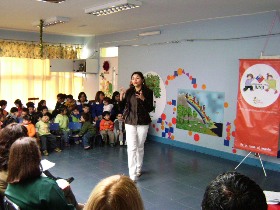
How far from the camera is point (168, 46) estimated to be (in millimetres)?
6652

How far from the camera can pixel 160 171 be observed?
4816 millimetres

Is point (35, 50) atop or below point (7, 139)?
atop

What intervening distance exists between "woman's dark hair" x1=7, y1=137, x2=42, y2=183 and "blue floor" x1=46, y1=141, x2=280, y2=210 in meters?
1.91

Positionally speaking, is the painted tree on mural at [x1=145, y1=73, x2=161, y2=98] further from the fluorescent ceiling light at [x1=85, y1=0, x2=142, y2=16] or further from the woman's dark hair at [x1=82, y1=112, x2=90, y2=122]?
the fluorescent ceiling light at [x1=85, y1=0, x2=142, y2=16]

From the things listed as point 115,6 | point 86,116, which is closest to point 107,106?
point 86,116

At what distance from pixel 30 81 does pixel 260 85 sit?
20.0 feet

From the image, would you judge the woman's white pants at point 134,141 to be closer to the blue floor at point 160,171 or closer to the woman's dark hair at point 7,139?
the blue floor at point 160,171

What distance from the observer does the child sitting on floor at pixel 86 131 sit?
6.16 m

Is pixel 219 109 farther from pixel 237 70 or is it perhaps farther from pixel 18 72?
pixel 18 72

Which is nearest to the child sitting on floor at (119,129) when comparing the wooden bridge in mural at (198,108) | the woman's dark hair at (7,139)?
the wooden bridge in mural at (198,108)

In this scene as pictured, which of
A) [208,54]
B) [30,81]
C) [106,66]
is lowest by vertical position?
[30,81]

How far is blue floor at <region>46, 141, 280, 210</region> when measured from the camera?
380cm

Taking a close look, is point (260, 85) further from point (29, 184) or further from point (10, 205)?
point (10, 205)

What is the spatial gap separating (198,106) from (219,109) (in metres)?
0.51
